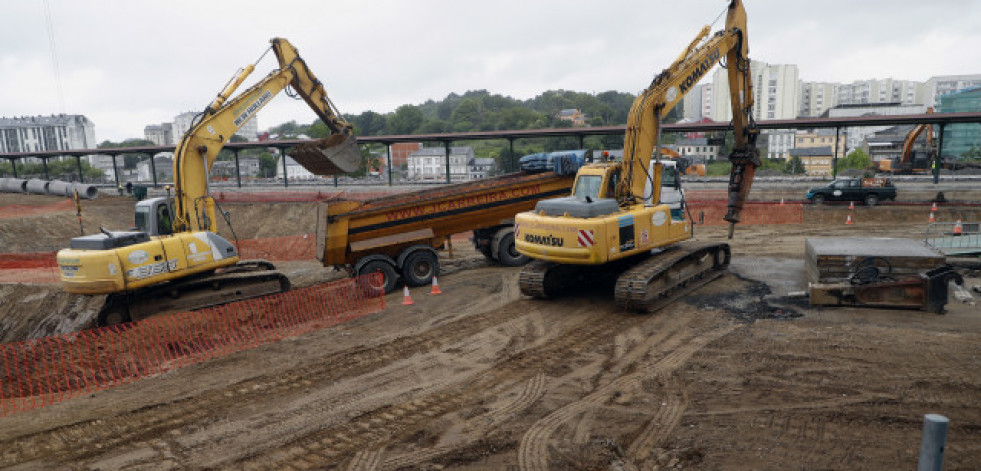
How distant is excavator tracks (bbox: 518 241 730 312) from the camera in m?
10.3

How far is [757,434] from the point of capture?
233 inches

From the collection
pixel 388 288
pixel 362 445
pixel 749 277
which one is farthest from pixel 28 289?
pixel 749 277

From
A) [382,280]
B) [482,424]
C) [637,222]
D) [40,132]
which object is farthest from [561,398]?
[40,132]

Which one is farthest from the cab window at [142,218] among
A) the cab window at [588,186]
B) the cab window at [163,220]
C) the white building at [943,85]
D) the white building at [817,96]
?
the white building at [943,85]

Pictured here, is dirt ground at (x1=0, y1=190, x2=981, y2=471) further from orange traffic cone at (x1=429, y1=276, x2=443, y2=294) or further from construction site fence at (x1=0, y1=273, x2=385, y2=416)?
orange traffic cone at (x1=429, y1=276, x2=443, y2=294)

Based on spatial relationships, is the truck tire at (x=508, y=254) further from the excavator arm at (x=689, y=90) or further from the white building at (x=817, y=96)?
the white building at (x=817, y=96)

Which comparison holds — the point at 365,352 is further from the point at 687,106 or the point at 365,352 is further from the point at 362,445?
the point at 687,106

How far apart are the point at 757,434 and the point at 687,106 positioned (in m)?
205

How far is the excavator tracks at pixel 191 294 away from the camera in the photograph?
1134cm

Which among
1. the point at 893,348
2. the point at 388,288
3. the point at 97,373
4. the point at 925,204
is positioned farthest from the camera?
the point at 925,204

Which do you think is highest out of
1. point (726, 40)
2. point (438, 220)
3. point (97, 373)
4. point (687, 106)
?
point (687, 106)

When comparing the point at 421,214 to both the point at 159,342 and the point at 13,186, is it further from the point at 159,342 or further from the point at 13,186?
the point at 13,186

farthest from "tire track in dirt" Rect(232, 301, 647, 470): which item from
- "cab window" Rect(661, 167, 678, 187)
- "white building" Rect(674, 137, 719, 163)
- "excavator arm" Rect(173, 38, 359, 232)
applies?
"white building" Rect(674, 137, 719, 163)

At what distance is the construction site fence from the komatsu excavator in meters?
3.72
